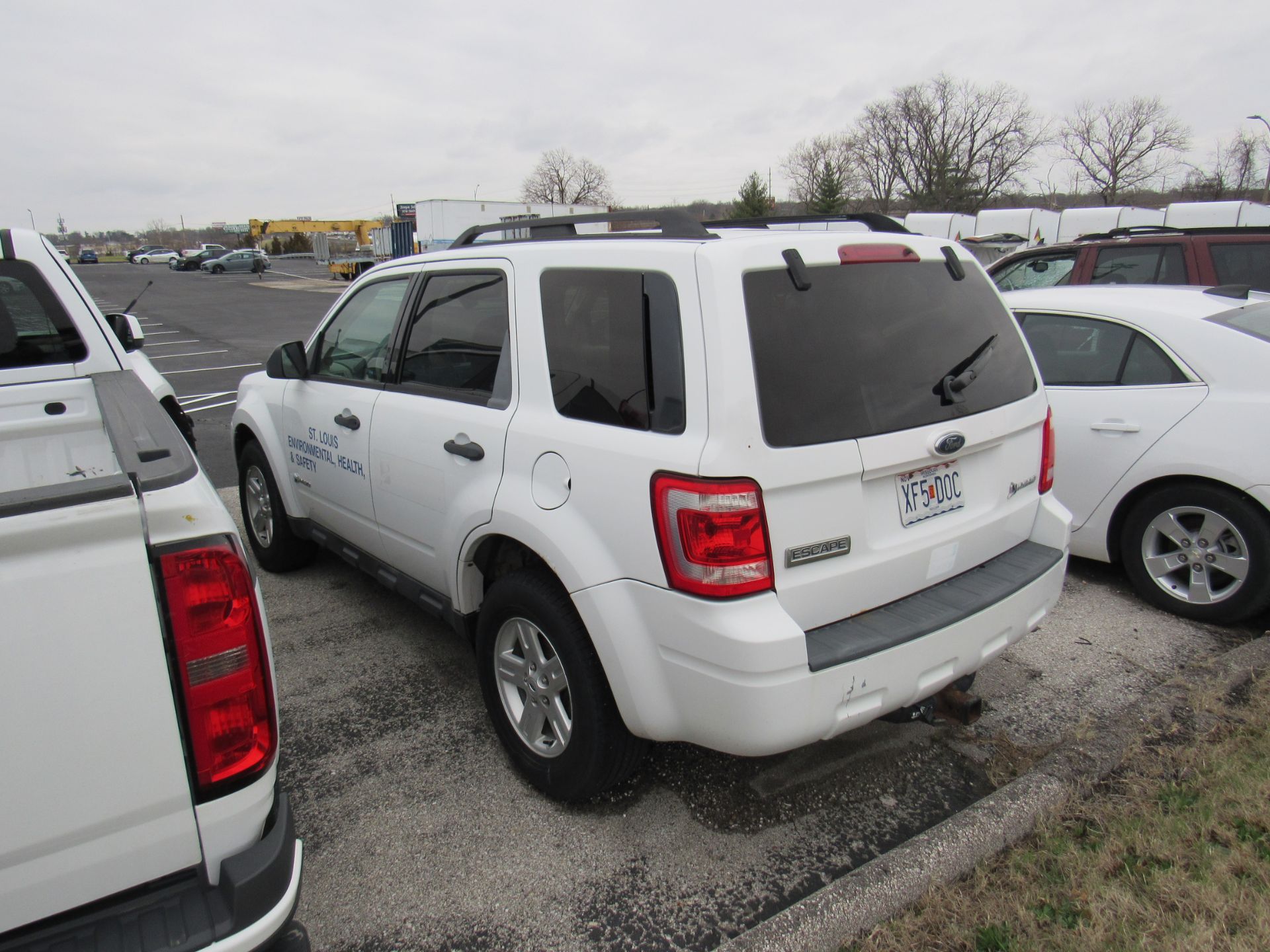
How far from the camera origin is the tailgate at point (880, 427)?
2240mm

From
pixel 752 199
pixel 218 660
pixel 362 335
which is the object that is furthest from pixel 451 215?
pixel 218 660

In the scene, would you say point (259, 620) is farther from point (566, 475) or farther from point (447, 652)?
point (447, 652)

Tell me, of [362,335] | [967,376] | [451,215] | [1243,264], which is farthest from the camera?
[451,215]

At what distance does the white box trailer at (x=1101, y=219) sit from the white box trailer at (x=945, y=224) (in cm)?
240

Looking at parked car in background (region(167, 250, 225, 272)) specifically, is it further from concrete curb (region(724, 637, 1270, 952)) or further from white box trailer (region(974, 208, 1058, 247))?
concrete curb (region(724, 637, 1270, 952))

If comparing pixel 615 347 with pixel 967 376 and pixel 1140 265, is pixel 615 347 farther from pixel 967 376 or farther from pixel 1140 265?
pixel 1140 265

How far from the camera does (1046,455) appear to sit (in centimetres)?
306

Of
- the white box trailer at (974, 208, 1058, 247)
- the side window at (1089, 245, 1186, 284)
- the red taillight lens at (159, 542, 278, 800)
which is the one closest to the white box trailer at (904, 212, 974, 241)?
the white box trailer at (974, 208, 1058, 247)

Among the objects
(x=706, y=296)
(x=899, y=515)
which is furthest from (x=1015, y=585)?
(x=706, y=296)

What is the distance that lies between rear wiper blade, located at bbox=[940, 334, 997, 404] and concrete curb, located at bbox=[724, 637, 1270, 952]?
129cm

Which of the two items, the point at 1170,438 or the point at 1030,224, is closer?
the point at 1170,438

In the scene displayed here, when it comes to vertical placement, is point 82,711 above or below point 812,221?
below

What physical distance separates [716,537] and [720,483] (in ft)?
0.47

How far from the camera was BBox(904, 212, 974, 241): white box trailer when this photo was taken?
844 inches
